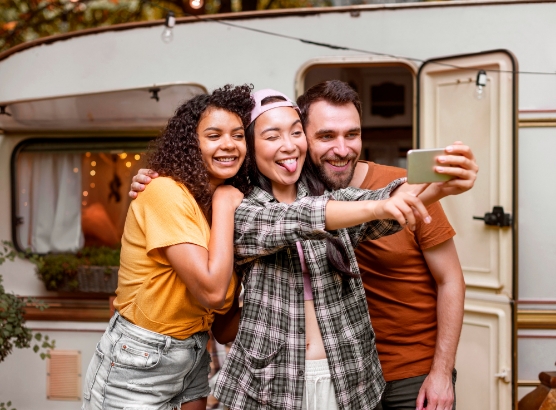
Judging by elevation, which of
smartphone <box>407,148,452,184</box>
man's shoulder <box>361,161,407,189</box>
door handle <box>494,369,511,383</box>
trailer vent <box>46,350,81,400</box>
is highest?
smartphone <box>407,148,452,184</box>

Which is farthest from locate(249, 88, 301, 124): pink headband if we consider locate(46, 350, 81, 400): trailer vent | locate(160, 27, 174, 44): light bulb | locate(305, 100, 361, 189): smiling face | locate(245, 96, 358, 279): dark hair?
locate(46, 350, 81, 400): trailer vent

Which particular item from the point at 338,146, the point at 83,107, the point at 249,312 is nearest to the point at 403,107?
the point at 83,107

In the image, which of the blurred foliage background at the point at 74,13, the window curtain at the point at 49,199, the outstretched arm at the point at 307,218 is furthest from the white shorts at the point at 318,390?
the blurred foliage background at the point at 74,13

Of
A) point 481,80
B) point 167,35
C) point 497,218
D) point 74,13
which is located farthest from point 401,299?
point 74,13

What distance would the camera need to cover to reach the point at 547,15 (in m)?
4.18

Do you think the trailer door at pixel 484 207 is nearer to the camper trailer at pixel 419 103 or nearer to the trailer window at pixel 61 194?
the camper trailer at pixel 419 103

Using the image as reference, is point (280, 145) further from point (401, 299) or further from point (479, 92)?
point (479, 92)

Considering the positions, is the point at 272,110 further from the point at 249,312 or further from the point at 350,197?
the point at 249,312

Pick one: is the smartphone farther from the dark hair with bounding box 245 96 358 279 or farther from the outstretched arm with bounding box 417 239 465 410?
the outstretched arm with bounding box 417 239 465 410

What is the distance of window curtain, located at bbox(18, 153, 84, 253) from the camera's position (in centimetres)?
541

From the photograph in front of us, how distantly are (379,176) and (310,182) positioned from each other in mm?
383

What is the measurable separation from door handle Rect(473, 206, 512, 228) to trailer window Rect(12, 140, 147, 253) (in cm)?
301

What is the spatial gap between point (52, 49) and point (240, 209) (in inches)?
133

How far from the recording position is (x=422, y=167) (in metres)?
1.63
